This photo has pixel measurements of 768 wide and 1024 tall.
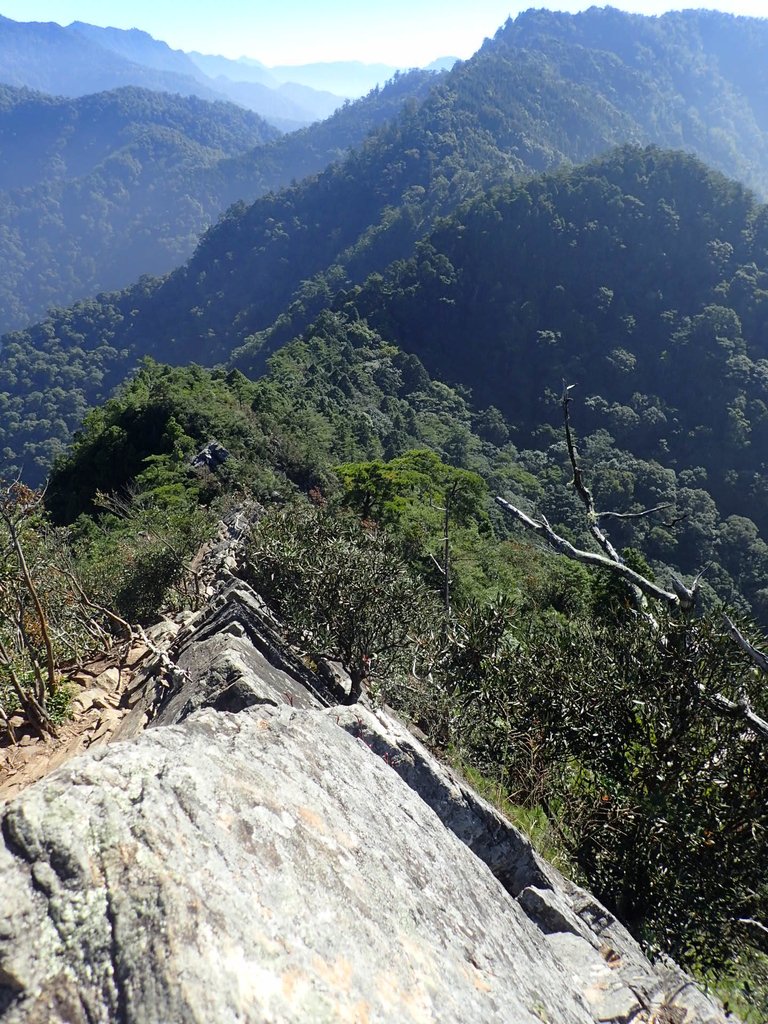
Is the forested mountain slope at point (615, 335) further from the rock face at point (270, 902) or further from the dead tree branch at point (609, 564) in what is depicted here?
the rock face at point (270, 902)

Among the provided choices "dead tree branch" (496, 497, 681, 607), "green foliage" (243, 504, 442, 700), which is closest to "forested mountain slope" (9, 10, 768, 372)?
"green foliage" (243, 504, 442, 700)

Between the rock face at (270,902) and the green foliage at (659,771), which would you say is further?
the green foliage at (659,771)

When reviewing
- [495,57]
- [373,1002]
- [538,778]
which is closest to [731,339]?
[538,778]

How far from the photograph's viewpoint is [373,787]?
13.6 ft

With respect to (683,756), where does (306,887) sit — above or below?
below

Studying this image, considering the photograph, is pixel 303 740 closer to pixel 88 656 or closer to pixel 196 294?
pixel 88 656

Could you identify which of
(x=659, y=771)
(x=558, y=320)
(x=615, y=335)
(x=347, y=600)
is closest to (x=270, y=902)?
(x=659, y=771)

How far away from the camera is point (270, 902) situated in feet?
8.79

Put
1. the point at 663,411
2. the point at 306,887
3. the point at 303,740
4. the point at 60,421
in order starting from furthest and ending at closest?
the point at 60,421 → the point at 663,411 → the point at 303,740 → the point at 306,887

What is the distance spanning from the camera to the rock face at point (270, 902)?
7.39 feet

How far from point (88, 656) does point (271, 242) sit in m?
170

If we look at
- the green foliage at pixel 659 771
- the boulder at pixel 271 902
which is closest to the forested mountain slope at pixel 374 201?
the green foliage at pixel 659 771

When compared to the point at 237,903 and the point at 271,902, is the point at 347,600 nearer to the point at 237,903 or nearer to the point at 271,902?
the point at 271,902

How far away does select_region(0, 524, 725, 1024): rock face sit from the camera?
225 centimetres
